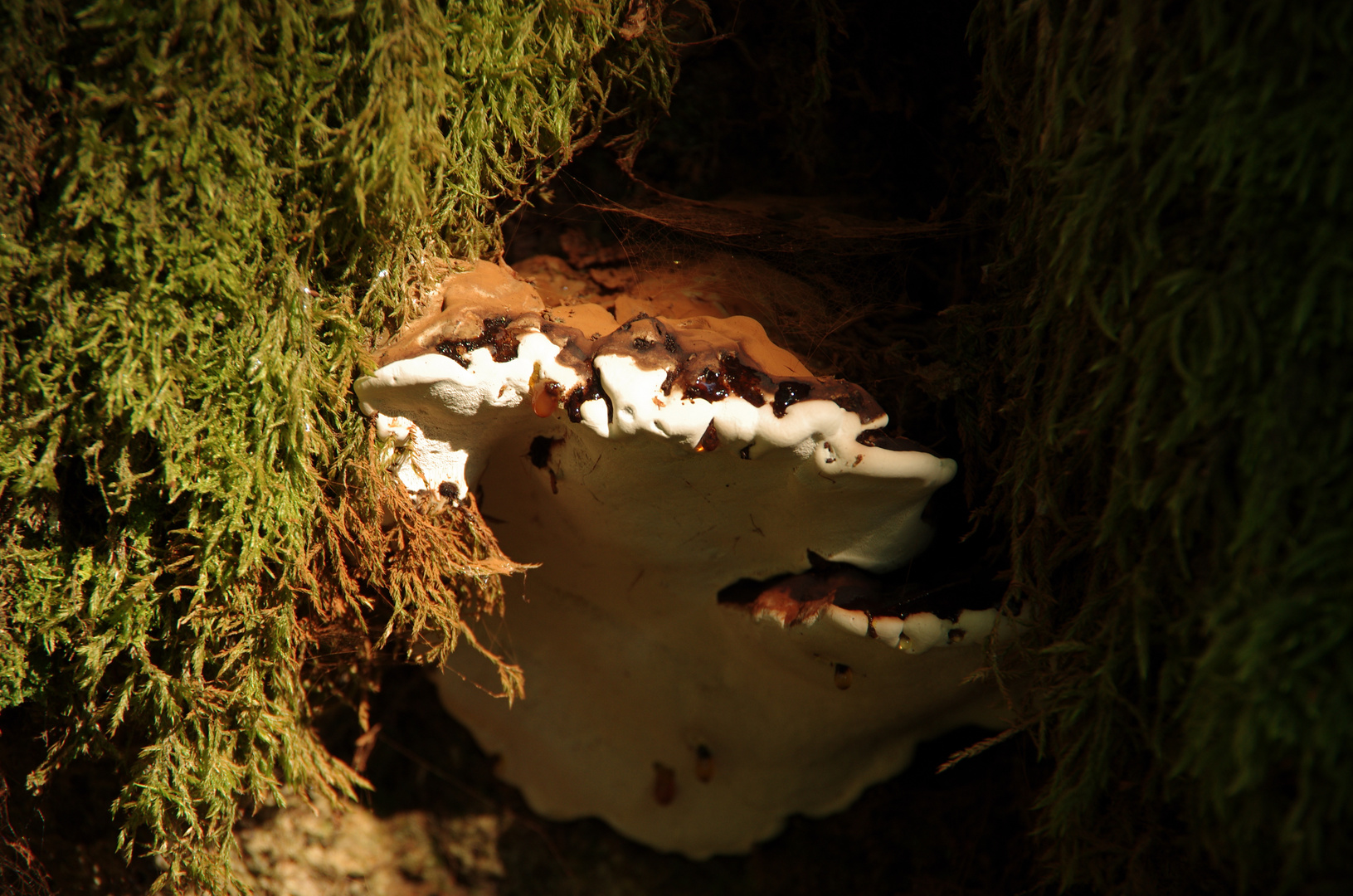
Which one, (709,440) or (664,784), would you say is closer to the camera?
(709,440)

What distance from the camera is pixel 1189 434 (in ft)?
3.30

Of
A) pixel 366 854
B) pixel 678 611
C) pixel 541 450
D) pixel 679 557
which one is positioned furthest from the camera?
pixel 366 854

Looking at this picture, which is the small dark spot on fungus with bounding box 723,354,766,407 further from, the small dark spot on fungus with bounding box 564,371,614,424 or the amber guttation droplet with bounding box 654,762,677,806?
the amber guttation droplet with bounding box 654,762,677,806

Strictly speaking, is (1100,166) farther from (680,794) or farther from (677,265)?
(680,794)

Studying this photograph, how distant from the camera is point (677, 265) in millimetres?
1598

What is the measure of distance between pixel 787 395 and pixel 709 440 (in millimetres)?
153

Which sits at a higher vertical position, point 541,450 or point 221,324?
point 221,324

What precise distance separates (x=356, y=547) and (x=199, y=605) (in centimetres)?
28

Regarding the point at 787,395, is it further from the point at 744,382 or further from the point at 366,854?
the point at 366,854

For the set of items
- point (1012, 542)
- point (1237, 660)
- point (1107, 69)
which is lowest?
point (1012, 542)

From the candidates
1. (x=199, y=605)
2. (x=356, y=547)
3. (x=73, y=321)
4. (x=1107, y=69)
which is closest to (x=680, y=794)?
(x=356, y=547)

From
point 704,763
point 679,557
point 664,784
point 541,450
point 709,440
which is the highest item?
point 709,440

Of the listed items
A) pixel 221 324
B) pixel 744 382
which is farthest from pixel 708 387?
pixel 221 324

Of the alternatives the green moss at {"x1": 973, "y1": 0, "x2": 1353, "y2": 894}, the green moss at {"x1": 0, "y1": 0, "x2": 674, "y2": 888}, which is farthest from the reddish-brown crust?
the green moss at {"x1": 973, "y1": 0, "x2": 1353, "y2": 894}
